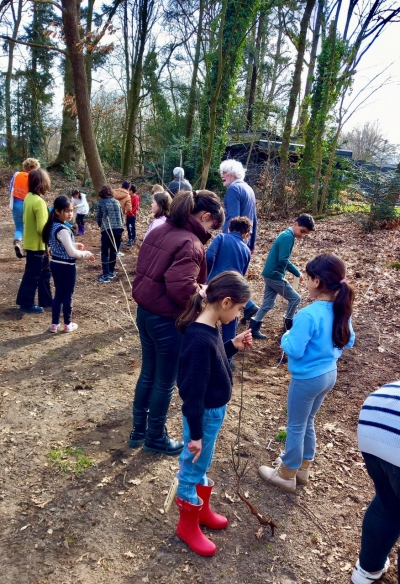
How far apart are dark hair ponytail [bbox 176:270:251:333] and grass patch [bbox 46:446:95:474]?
5.51 feet

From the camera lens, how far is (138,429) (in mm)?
3658

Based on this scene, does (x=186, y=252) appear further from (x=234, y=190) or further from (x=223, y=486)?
(x=234, y=190)

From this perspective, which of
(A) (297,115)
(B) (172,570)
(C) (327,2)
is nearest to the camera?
(B) (172,570)

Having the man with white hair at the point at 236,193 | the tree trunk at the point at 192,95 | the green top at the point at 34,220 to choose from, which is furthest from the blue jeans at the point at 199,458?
the tree trunk at the point at 192,95

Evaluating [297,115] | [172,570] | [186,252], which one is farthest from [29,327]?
[297,115]

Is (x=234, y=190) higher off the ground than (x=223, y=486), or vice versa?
(x=234, y=190)

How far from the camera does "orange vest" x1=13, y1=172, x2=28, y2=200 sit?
290 inches

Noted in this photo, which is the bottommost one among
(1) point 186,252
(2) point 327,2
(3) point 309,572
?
(3) point 309,572

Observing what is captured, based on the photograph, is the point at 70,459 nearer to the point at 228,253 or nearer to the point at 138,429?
the point at 138,429

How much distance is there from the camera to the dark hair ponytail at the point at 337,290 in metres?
2.89

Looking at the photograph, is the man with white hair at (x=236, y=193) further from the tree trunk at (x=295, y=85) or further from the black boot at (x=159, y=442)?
the tree trunk at (x=295, y=85)

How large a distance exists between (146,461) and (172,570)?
1.00m

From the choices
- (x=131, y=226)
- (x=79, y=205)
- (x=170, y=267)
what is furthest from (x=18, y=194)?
(x=170, y=267)

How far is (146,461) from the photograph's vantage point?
3.53 m
